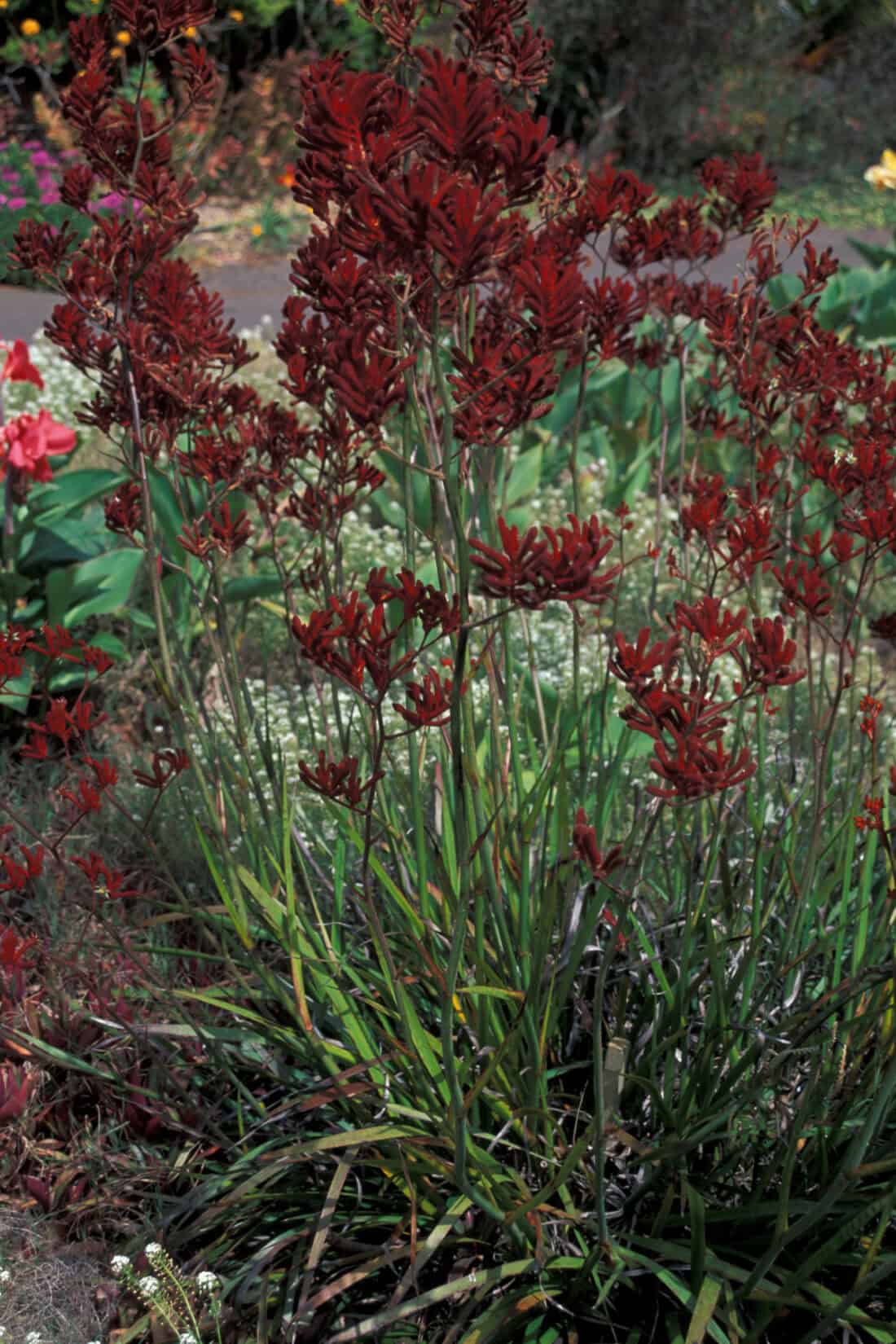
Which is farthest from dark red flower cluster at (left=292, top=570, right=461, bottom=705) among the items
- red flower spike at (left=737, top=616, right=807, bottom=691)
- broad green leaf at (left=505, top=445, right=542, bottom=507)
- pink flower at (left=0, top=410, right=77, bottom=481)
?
broad green leaf at (left=505, top=445, right=542, bottom=507)

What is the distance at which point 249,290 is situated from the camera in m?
9.15

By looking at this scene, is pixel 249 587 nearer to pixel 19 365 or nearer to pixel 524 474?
pixel 19 365

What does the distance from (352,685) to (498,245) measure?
43 centimetres

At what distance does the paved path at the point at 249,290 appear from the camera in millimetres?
6930

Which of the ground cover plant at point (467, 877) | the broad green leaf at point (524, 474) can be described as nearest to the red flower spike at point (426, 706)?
the ground cover plant at point (467, 877)

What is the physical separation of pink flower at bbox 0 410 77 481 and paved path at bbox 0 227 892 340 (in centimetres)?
285

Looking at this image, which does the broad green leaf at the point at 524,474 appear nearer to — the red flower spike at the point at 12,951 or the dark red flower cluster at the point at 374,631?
the red flower spike at the point at 12,951

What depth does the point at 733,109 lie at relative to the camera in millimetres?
14039

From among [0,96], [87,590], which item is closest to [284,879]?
[87,590]

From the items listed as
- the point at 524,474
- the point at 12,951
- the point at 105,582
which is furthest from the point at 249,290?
the point at 12,951

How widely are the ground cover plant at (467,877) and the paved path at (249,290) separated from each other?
13.3 feet

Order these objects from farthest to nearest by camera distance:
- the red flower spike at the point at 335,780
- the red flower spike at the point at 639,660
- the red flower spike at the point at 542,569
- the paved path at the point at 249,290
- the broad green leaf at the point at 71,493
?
1. the paved path at the point at 249,290
2. the broad green leaf at the point at 71,493
3. the red flower spike at the point at 335,780
4. the red flower spike at the point at 639,660
5. the red flower spike at the point at 542,569

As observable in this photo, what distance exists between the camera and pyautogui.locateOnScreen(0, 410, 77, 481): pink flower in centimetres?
294

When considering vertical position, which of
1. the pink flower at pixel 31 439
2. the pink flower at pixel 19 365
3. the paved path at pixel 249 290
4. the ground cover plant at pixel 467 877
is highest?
the paved path at pixel 249 290
